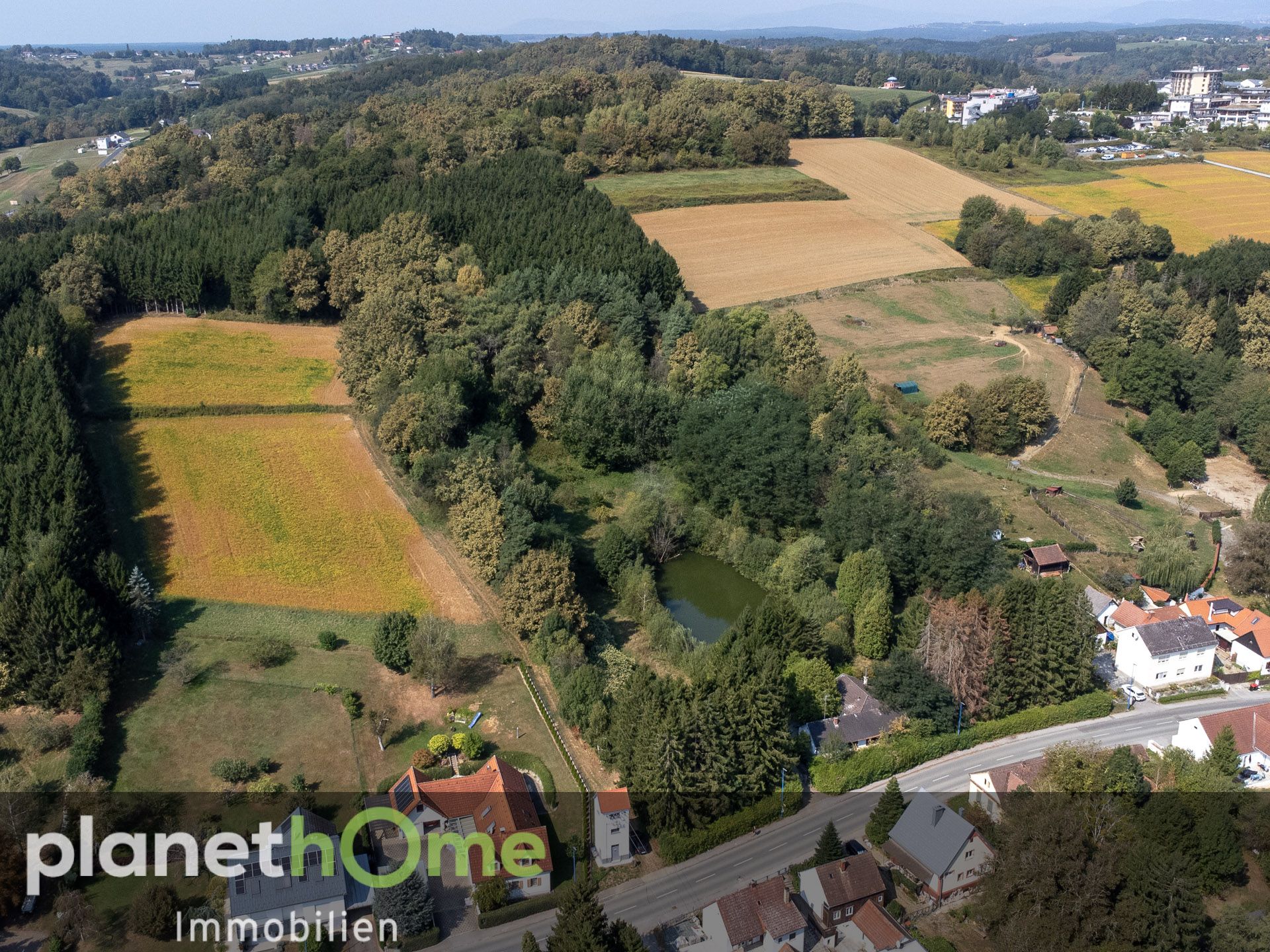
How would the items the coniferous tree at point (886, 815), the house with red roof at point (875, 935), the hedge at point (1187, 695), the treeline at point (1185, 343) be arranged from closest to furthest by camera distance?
the house with red roof at point (875, 935)
the coniferous tree at point (886, 815)
the hedge at point (1187, 695)
the treeline at point (1185, 343)

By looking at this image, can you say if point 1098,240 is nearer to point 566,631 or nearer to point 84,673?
point 566,631

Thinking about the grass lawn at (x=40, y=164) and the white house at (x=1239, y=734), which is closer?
the white house at (x=1239, y=734)

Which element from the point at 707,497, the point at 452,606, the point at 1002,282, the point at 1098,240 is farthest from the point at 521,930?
the point at 1098,240

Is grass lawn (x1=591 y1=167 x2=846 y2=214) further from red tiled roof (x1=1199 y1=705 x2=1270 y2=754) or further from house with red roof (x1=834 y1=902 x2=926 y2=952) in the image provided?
house with red roof (x1=834 y1=902 x2=926 y2=952)

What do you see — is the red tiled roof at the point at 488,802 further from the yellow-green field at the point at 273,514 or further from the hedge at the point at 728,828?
the yellow-green field at the point at 273,514

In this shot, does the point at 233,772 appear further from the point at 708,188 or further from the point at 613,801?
the point at 708,188

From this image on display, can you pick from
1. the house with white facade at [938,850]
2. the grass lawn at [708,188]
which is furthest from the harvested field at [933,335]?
the house with white facade at [938,850]
